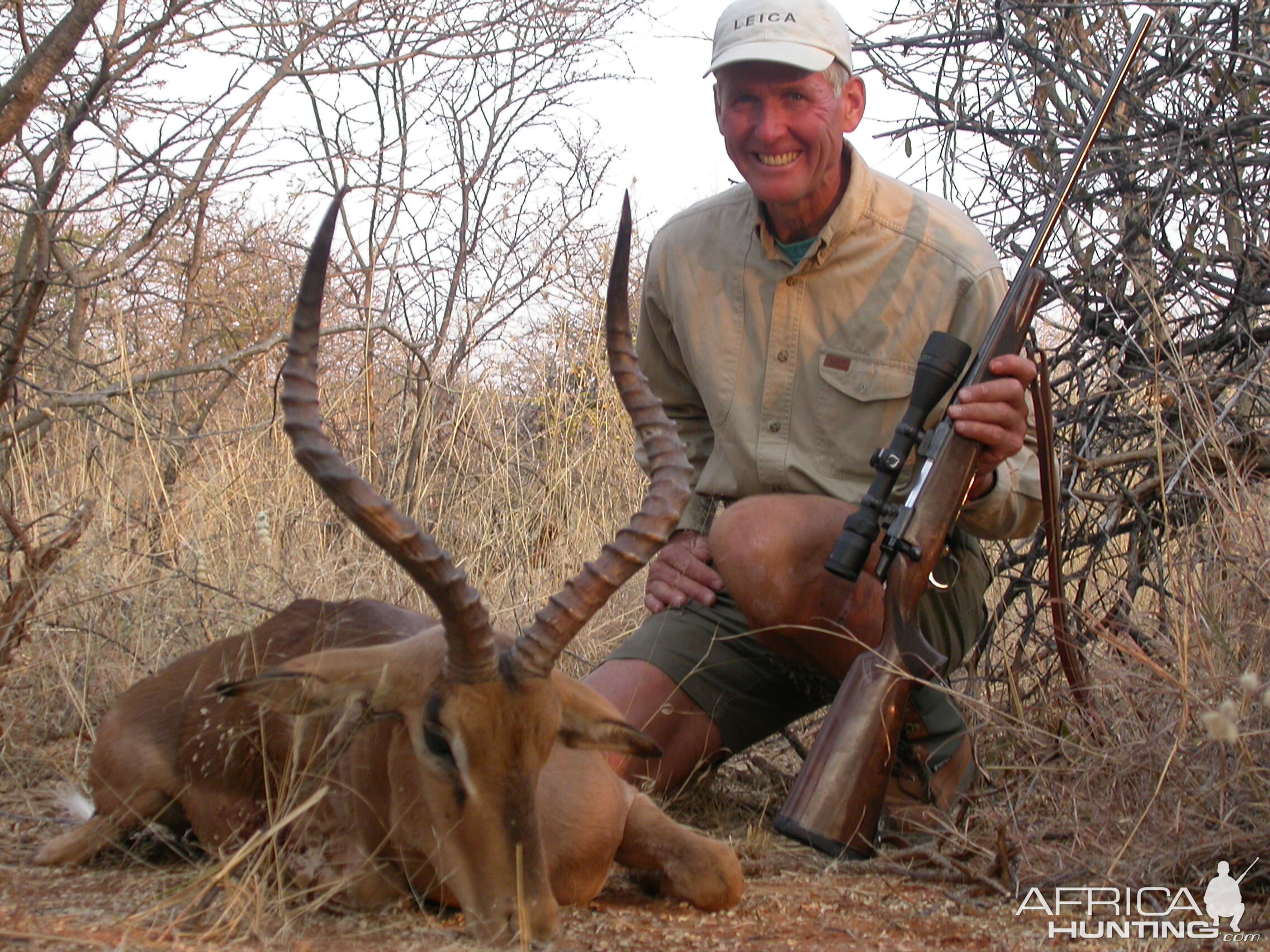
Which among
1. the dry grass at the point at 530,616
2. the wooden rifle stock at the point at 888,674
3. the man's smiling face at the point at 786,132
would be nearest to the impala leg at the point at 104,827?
the dry grass at the point at 530,616

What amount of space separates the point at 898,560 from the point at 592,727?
3.72ft

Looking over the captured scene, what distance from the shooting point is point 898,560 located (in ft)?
13.3

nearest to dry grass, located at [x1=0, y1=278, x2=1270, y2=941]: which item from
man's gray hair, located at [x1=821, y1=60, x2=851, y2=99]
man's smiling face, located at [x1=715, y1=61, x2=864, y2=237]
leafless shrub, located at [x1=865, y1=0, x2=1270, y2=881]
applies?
leafless shrub, located at [x1=865, y1=0, x2=1270, y2=881]

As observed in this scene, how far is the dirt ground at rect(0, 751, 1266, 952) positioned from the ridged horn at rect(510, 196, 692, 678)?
26.9 inches

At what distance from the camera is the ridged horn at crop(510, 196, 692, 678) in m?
3.27

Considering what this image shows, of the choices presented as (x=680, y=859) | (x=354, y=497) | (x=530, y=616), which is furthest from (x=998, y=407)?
(x=530, y=616)

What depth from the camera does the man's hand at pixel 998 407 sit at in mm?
4031

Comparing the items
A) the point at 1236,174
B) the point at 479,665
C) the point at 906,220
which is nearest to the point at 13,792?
the point at 479,665

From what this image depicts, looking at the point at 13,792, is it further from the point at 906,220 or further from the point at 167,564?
the point at 906,220

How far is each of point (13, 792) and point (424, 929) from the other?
81.7 inches

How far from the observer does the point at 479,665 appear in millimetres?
3225

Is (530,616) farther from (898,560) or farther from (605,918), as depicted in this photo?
(605,918)

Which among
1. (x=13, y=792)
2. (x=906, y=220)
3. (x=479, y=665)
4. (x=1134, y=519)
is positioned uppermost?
(x=906, y=220)

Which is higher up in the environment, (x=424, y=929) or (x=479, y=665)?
(x=479, y=665)
